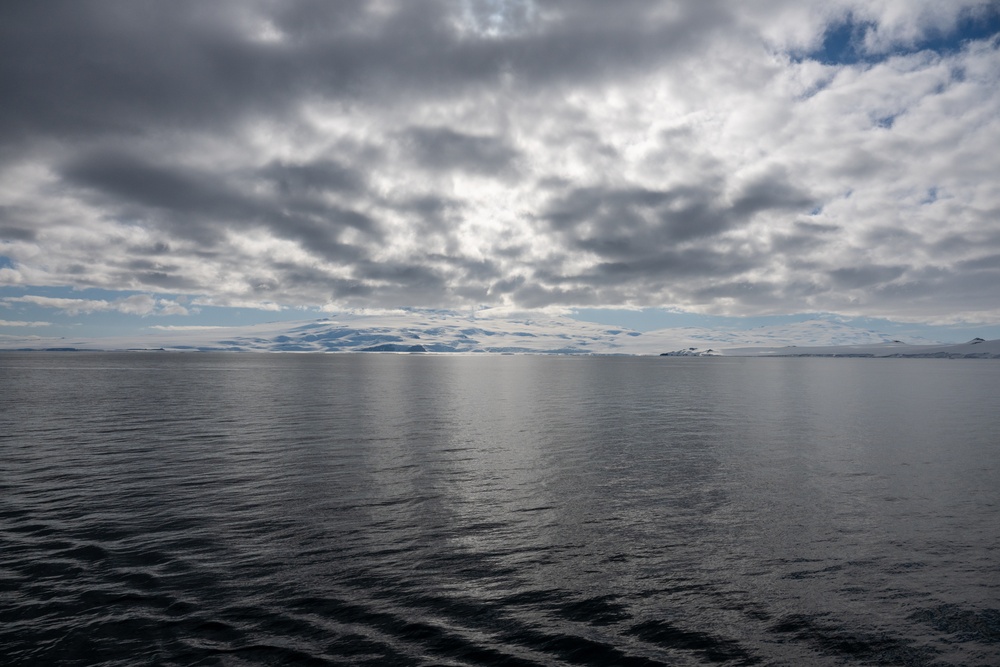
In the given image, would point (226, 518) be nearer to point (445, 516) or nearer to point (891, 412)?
point (445, 516)

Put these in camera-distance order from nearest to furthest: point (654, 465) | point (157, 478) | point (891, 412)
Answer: point (157, 478)
point (654, 465)
point (891, 412)

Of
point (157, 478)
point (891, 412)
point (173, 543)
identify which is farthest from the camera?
point (891, 412)

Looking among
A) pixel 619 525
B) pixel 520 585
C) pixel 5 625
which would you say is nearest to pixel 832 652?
pixel 520 585

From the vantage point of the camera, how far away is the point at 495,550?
22234 mm

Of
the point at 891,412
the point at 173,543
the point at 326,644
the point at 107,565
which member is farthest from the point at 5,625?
the point at 891,412

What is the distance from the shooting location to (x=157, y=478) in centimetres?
3278

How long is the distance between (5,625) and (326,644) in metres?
9.10

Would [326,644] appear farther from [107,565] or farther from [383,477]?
[383,477]

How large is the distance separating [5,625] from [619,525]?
70.6 ft

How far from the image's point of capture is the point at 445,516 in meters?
26.4

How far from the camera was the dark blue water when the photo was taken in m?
15.3

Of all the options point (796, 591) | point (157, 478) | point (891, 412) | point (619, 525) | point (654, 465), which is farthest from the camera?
point (891, 412)

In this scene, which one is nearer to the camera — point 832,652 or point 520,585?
point 832,652

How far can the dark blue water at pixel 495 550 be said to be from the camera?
15.3m
